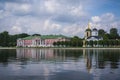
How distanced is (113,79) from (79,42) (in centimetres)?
14893

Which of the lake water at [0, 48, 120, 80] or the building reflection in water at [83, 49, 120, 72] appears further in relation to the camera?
the building reflection in water at [83, 49, 120, 72]

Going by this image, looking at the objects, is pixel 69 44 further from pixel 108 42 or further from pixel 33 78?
pixel 33 78

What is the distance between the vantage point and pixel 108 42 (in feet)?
529

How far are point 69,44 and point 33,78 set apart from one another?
15191 centimetres

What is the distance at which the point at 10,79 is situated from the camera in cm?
2083

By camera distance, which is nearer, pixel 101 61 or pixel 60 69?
pixel 60 69

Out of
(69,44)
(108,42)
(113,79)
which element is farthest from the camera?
(69,44)

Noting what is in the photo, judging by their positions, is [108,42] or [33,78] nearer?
[33,78]

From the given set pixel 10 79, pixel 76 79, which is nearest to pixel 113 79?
pixel 76 79

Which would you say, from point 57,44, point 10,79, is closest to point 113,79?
point 10,79

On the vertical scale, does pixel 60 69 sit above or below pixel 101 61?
below

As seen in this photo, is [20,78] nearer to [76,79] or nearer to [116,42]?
[76,79]

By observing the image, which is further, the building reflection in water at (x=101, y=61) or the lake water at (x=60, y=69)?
the building reflection in water at (x=101, y=61)

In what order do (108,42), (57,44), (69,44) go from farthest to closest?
(57,44), (69,44), (108,42)
